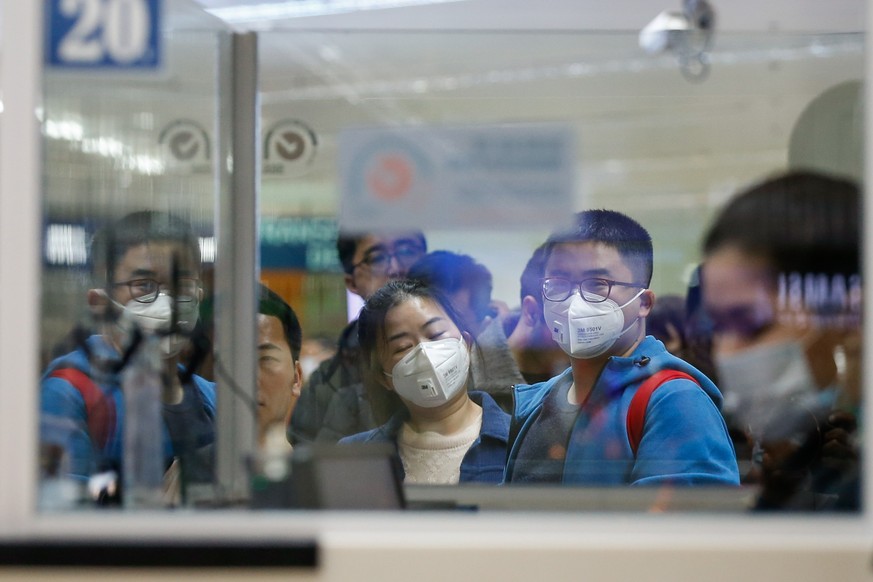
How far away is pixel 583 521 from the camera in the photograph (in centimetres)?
166

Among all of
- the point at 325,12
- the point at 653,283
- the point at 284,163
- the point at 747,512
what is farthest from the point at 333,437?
the point at 747,512

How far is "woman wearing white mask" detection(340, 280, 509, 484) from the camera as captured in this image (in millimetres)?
2924

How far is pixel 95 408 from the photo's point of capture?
6.32 ft

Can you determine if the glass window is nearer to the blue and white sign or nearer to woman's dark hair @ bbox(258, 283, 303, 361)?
woman's dark hair @ bbox(258, 283, 303, 361)

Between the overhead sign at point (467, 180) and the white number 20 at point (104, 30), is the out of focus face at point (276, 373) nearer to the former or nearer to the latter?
the overhead sign at point (467, 180)

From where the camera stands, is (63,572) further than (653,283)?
No

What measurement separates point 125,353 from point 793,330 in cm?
133

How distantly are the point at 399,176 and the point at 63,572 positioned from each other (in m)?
0.90

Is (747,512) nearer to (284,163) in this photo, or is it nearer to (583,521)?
(583,521)

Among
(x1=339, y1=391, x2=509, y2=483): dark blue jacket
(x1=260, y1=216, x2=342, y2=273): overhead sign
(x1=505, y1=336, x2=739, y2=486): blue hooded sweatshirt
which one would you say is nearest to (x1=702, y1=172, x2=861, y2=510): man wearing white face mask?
(x1=505, y1=336, x2=739, y2=486): blue hooded sweatshirt

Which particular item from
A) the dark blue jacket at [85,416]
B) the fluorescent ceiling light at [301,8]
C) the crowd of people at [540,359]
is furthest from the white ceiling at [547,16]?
the dark blue jacket at [85,416]

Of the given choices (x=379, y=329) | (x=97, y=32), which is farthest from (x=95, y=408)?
(x=379, y=329)

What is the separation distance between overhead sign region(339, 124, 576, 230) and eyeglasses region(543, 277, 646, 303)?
0.66 metres

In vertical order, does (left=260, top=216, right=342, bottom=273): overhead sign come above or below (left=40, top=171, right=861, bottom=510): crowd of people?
above
